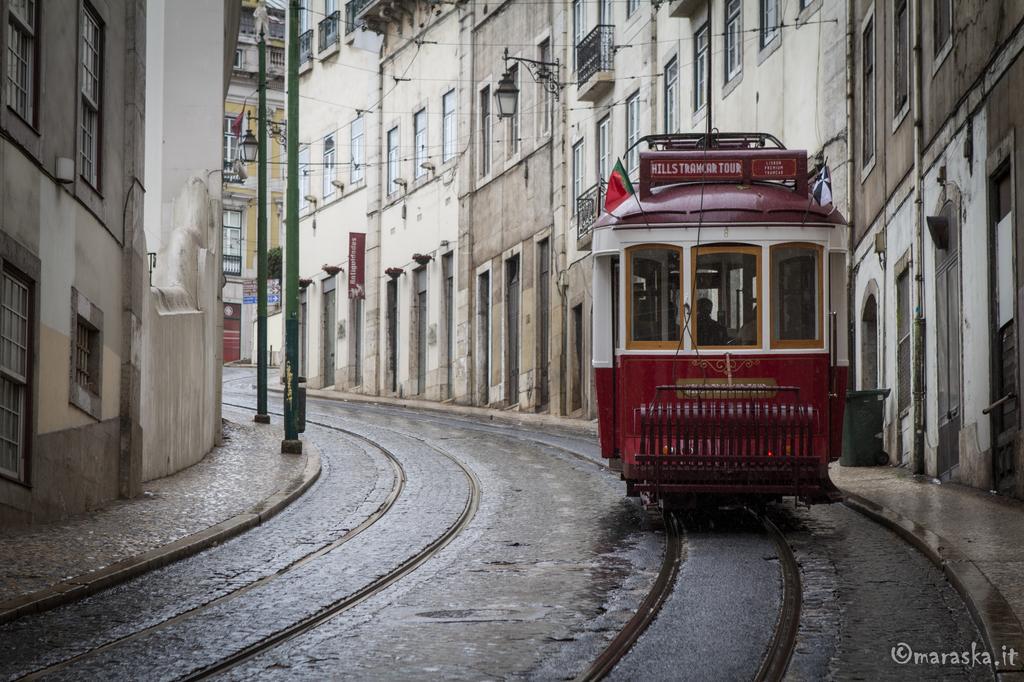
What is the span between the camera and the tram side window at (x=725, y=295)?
13344 mm

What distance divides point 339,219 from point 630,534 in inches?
1642

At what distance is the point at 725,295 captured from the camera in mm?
13398

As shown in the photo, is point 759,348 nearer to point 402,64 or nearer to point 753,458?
point 753,458

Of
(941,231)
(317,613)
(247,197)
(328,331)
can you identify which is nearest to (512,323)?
(328,331)

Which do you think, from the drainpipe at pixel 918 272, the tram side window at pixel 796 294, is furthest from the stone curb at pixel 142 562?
the drainpipe at pixel 918 272

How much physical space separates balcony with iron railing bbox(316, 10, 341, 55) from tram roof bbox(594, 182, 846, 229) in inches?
1621

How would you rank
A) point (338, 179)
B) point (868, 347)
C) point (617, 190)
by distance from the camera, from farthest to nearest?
1. point (338, 179)
2. point (868, 347)
3. point (617, 190)

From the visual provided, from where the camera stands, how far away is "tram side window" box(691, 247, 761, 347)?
43.8ft

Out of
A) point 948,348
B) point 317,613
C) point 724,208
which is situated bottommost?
point 317,613

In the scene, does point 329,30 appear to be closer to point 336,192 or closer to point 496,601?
point 336,192

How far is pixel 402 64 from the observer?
159ft

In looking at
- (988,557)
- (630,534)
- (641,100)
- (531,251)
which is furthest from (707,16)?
(988,557)

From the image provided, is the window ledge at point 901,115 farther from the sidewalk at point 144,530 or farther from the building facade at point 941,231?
the sidewalk at point 144,530

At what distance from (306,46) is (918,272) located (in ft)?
134
